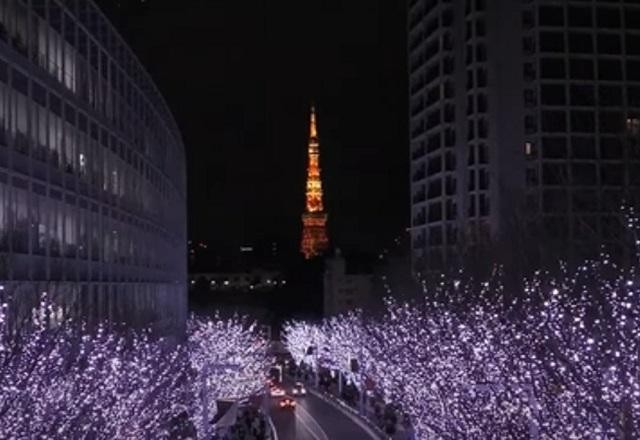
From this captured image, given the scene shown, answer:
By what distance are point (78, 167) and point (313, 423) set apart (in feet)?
64.7

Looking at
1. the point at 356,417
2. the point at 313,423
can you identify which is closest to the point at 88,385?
the point at 313,423

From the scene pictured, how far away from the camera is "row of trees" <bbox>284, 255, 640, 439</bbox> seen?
15500 millimetres

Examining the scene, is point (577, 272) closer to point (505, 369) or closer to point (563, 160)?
point (505, 369)

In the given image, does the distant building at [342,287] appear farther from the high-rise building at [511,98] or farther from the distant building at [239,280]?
the high-rise building at [511,98]

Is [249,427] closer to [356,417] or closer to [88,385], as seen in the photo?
[356,417]

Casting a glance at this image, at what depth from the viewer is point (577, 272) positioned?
36.0 meters

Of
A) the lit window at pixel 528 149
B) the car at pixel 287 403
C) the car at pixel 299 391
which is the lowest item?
the car at pixel 299 391

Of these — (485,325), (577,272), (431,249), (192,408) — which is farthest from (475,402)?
(431,249)

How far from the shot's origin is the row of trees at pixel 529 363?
15500mm

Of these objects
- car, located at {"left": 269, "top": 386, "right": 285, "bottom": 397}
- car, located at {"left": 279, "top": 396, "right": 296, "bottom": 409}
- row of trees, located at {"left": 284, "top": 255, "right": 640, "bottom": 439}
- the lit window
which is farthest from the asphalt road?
the lit window

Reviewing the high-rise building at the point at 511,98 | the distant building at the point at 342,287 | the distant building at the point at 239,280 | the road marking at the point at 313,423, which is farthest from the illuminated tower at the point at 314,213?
the road marking at the point at 313,423

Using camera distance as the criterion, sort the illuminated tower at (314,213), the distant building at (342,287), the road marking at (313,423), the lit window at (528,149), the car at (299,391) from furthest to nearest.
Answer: the illuminated tower at (314,213) < the distant building at (342,287) < the lit window at (528,149) < the car at (299,391) < the road marking at (313,423)

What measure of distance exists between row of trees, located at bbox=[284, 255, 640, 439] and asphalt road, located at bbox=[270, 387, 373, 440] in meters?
2.80

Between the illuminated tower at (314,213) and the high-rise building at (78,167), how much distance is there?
95.3 m
